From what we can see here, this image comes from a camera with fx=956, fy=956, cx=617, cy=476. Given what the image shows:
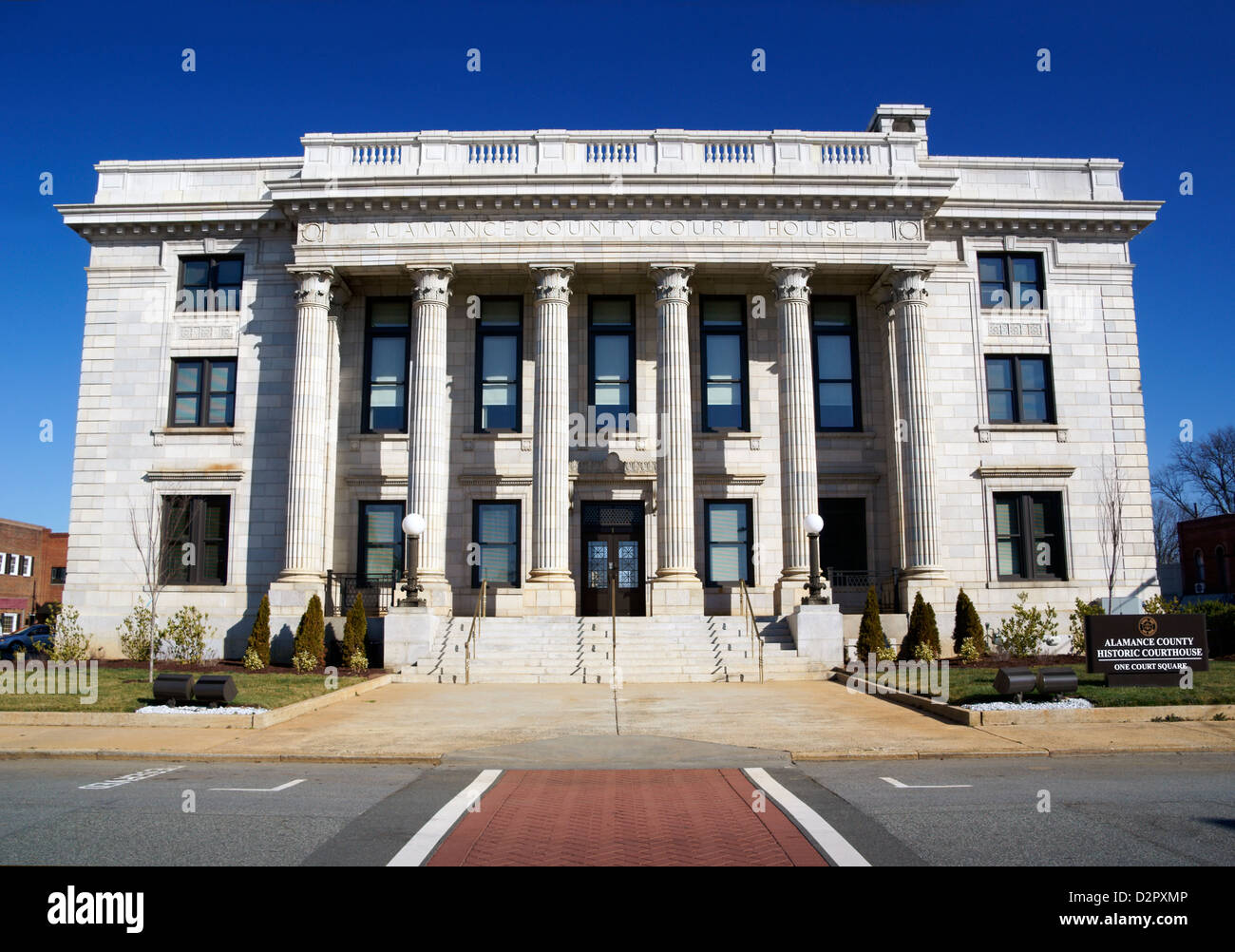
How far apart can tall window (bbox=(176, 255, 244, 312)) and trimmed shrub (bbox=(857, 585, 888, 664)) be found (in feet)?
72.1

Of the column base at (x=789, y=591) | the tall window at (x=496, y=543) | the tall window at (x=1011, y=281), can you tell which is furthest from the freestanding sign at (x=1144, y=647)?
the tall window at (x=496, y=543)

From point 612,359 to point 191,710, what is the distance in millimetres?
18729

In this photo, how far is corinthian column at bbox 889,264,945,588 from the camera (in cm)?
2847

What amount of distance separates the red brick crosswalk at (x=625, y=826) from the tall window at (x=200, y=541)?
22.1 m

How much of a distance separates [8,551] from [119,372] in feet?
122

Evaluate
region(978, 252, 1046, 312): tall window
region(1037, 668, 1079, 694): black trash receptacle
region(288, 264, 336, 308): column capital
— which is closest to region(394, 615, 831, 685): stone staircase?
region(1037, 668, 1079, 694): black trash receptacle

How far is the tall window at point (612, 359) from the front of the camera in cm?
3134

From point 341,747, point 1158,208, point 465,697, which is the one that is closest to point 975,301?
point 1158,208

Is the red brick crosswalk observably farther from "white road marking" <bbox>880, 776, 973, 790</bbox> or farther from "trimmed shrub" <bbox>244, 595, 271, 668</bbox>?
"trimmed shrub" <bbox>244, 595, 271, 668</bbox>

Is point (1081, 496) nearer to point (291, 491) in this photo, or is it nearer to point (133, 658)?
point (291, 491)

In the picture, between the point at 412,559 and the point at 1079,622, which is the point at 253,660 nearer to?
the point at 412,559

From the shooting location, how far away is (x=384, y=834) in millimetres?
8273

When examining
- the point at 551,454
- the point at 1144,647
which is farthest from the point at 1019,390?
the point at 551,454

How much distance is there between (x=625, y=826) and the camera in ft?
28.6
